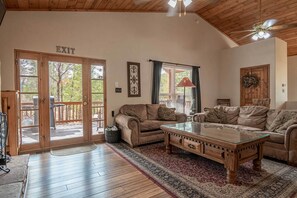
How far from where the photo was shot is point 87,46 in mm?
4215

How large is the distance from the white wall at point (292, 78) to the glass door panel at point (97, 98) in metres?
7.37

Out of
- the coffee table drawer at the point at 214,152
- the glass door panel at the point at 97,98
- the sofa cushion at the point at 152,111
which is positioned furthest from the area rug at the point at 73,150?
the coffee table drawer at the point at 214,152

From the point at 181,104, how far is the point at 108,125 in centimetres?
263

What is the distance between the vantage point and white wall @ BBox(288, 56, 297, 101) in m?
7.09

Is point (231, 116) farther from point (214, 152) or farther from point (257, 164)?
point (214, 152)

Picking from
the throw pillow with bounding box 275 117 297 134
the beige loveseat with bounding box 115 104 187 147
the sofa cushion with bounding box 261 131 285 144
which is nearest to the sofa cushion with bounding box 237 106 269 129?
the throw pillow with bounding box 275 117 297 134

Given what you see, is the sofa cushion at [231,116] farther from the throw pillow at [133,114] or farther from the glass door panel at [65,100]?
the glass door panel at [65,100]

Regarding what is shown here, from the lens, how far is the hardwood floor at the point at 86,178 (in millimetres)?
2088

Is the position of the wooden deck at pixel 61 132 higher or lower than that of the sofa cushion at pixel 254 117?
lower

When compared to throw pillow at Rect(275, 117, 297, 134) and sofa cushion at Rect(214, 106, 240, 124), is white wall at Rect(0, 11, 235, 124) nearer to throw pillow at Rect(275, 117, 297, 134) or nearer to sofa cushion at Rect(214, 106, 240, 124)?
sofa cushion at Rect(214, 106, 240, 124)

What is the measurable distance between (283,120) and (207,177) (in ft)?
6.38

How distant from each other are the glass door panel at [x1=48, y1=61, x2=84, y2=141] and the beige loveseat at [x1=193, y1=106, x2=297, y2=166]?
9.34ft


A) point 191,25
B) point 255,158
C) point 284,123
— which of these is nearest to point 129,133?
point 255,158

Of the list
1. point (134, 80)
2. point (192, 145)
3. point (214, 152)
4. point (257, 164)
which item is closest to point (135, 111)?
point (134, 80)
